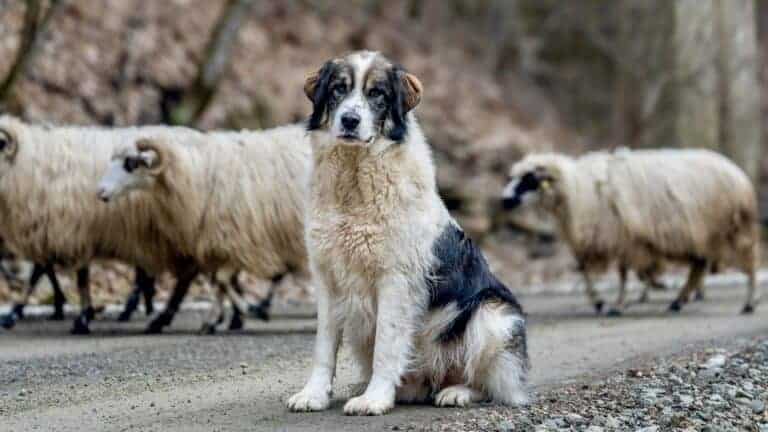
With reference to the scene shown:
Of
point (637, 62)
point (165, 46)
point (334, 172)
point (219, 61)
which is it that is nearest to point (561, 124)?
point (637, 62)

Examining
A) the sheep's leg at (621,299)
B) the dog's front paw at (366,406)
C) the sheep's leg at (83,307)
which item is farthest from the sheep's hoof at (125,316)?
the dog's front paw at (366,406)

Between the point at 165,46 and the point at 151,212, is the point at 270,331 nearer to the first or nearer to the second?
the point at 151,212

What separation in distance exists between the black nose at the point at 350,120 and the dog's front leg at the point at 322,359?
3.17ft

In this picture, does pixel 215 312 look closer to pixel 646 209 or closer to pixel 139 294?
pixel 139 294

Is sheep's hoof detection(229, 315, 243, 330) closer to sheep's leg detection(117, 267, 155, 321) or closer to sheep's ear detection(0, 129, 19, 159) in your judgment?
sheep's leg detection(117, 267, 155, 321)

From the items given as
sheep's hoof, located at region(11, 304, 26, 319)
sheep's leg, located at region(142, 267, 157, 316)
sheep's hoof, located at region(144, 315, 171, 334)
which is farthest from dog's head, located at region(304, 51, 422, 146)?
sheep's leg, located at region(142, 267, 157, 316)

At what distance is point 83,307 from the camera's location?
12242 mm

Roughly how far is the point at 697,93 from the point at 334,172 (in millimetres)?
16447

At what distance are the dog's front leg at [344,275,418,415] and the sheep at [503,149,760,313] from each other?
25.5 feet

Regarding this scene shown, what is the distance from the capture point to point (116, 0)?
21.8 m

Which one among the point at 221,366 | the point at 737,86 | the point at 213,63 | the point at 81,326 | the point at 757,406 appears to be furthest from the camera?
the point at 737,86

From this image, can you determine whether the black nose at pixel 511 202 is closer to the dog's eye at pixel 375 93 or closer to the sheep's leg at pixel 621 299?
the sheep's leg at pixel 621 299

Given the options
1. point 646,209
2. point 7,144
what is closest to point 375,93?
point 7,144

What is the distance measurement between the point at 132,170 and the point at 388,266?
552 centimetres
